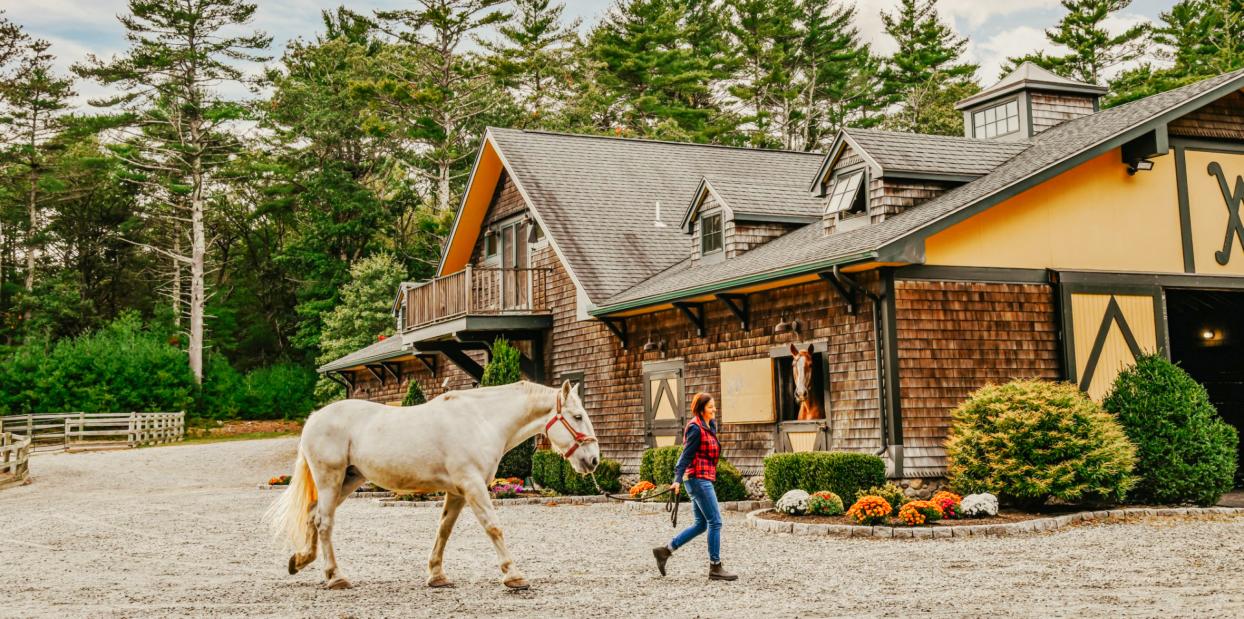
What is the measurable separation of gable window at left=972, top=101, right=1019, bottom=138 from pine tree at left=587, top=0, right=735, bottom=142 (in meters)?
25.0

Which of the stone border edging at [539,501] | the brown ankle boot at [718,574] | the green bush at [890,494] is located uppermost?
the green bush at [890,494]

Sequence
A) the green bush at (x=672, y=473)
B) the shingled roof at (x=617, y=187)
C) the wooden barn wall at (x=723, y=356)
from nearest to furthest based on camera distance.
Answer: the wooden barn wall at (x=723, y=356)
the green bush at (x=672, y=473)
the shingled roof at (x=617, y=187)

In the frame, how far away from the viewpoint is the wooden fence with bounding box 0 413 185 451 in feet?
129

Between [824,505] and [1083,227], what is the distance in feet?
20.1

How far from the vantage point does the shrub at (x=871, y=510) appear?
42.4 feet

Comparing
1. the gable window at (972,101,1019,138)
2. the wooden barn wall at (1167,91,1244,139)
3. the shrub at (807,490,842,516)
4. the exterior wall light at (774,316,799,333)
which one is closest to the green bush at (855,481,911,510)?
the shrub at (807,490,842,516)

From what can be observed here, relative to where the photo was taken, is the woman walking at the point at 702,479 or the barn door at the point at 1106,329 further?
the barn door at the point at 1106,329

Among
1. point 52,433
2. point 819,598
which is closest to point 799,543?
point 819,598

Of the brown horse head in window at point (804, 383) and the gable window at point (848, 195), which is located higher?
the gable window at point (848, 195)

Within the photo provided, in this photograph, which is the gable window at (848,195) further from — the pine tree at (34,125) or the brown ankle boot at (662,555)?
the pine tree at (34,125)

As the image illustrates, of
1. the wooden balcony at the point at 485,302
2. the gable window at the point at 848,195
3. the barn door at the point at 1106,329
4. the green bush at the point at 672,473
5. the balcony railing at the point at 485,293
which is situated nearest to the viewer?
the barn door at the point at 1106,329

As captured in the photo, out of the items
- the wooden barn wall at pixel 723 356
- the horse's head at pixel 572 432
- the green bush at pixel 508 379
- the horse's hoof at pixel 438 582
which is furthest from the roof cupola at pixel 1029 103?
the horse's hoof at pixel 438 582

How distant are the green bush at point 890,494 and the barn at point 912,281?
3.42 ft

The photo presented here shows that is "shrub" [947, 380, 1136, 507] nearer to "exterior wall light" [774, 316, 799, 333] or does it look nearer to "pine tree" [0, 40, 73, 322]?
"exterior wall light" [774, 316, 799, 333]
